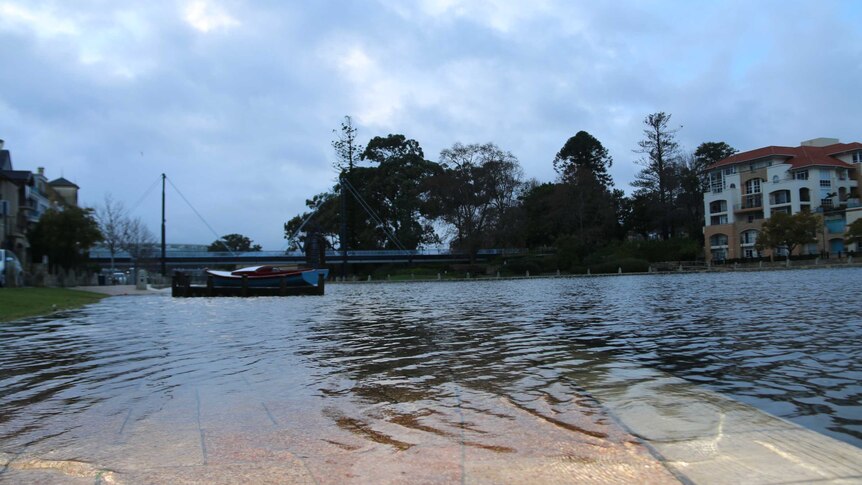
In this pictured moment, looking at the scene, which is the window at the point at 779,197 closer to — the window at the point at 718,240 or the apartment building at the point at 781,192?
the apartment building at the point at 781,192

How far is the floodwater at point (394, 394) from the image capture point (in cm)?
401

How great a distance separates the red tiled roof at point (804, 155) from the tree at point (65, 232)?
7957cm

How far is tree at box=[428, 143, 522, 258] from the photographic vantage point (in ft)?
258

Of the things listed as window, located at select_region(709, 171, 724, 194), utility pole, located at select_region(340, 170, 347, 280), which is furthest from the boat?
window, located at select_region(709, 171, 724, 194)

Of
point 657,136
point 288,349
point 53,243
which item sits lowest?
point 288,349

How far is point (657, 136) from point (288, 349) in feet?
283

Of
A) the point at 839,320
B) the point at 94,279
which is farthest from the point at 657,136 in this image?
the point at 839,320

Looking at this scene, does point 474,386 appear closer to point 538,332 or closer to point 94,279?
point 538,332

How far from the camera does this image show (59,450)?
430 cm

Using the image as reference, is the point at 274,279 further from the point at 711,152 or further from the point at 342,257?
the point at 711,152

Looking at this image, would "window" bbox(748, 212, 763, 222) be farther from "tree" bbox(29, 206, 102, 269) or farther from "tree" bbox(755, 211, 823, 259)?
"tree" bbox(29, 206, 102, 269)

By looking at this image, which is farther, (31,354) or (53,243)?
(53,243)

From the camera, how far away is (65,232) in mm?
44344

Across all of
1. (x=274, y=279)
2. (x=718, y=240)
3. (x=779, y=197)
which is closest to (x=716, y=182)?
(x=718, y=240)
